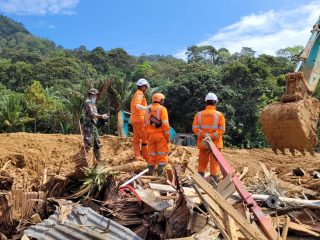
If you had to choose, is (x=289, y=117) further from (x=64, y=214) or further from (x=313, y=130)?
(x=64, y=214)

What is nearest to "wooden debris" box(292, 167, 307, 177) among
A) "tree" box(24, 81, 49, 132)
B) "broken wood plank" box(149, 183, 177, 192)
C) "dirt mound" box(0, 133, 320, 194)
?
"dirt mound" box(0, 133, 320, 194)

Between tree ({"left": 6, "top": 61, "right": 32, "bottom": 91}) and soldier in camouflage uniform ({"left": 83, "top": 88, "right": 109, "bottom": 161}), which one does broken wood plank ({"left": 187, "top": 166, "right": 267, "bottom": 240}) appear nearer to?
soldier in camouflage uniform ({"left": 83, "top": 88, "right": 109, "bottom": 161})

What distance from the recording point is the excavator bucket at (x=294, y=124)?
271 inches

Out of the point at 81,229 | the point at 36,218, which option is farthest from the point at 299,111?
the point at 36,218

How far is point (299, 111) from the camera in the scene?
22.4 feet

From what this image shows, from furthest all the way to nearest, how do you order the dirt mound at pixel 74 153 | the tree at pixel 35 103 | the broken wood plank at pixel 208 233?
the tree at pixel 35 103, the dirt mound at pixel 74 153, the broken wood plank at pixel 208 233

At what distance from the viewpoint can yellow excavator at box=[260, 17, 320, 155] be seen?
22.7 feet

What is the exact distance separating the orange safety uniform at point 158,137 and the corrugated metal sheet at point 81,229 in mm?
2676

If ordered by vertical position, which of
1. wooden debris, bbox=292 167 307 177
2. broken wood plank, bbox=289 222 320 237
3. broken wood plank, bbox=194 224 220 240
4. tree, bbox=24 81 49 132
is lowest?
wooden debris, bbox=292 167 307 177

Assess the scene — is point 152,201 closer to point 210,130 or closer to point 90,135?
point 210,130

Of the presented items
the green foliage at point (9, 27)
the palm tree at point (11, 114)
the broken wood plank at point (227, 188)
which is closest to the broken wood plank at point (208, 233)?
the broken wood plank at point (227, 188)

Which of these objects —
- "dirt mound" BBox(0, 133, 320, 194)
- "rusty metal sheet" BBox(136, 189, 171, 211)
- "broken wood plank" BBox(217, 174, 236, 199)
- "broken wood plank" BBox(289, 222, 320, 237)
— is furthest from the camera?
"dirt mound" BBox(0, 133, 320, 194)

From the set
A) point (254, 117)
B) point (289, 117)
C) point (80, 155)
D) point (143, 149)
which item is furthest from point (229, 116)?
point (80, 155)

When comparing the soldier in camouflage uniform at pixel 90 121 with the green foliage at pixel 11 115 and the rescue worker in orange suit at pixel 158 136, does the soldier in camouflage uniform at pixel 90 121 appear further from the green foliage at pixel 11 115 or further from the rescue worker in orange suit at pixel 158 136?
the green foliage at pixel 11 115
